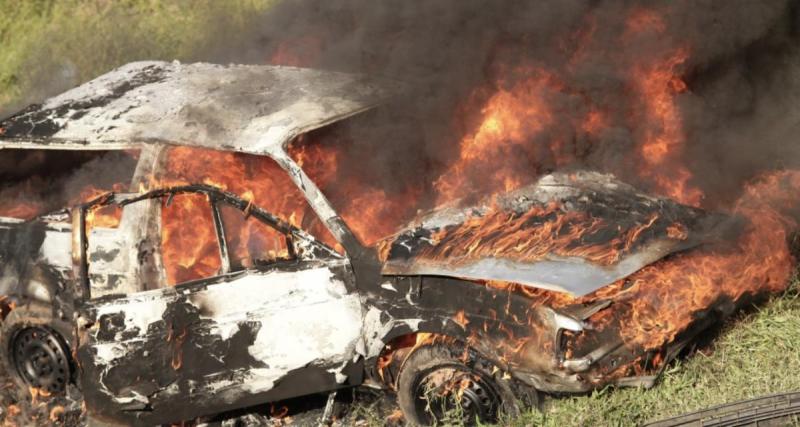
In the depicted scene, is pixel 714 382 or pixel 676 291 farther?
pixel 714 382

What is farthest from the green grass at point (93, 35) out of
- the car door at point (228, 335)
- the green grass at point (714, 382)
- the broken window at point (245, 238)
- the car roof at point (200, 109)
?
the green grass at point (714, 382)

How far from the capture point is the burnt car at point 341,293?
17.9ft

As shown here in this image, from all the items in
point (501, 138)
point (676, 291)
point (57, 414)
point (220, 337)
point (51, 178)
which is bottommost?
point (57, 414)

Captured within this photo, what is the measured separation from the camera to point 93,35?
49.0 feet

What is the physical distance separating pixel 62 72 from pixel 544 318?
35.8 feet

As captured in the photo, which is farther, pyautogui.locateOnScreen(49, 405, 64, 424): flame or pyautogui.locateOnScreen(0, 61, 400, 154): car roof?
pyautogui.locateOnScreen(49, 405, 64, 424): flame

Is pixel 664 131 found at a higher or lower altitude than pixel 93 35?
lower

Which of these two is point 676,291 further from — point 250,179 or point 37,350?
point 37,350

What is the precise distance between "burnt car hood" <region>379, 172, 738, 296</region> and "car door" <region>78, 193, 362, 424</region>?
18.6 inches

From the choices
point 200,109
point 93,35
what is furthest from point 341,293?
point 93,35

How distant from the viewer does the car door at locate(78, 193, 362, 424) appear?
228 inches

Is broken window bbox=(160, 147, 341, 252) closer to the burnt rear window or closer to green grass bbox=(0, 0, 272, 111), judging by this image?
the burnt rear window

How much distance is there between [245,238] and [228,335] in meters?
0.59

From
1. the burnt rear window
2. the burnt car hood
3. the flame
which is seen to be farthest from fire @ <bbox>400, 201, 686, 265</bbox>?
the flame
